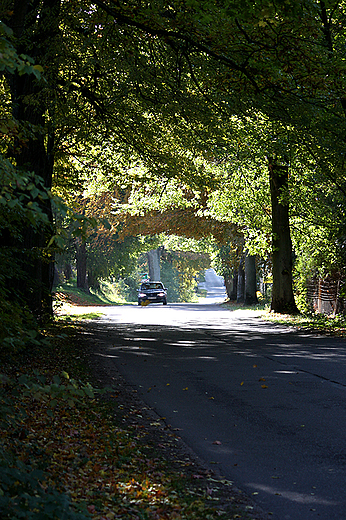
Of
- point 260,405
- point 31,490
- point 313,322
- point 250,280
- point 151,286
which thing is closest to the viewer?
point 31,490

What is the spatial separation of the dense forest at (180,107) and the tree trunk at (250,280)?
13092mm

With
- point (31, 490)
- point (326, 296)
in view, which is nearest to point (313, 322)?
point (326, 296)

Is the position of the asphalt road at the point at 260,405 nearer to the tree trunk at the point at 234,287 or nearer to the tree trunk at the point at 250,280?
the tree trunk at the point at 250,280

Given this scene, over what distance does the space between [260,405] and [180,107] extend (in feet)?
29.5

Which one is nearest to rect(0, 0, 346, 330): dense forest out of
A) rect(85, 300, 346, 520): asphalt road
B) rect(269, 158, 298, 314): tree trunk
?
rect(269, 158, 298, 314): tree trunk

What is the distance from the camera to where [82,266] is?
51000 millimetres

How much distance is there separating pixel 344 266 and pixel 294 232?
2898mm

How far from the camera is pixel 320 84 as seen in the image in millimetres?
13820

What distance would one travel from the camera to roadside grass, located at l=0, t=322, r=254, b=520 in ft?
12.7

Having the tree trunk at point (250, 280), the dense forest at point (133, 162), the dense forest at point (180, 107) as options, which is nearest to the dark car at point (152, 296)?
the tree trunk at point (250, 280)

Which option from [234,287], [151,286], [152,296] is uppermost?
[151,286]

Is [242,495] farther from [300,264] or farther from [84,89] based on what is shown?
[300,264]

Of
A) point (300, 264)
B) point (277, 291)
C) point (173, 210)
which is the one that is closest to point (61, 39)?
point (277, 291)

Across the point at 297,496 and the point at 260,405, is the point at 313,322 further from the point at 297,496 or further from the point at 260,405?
the point at 297,496
